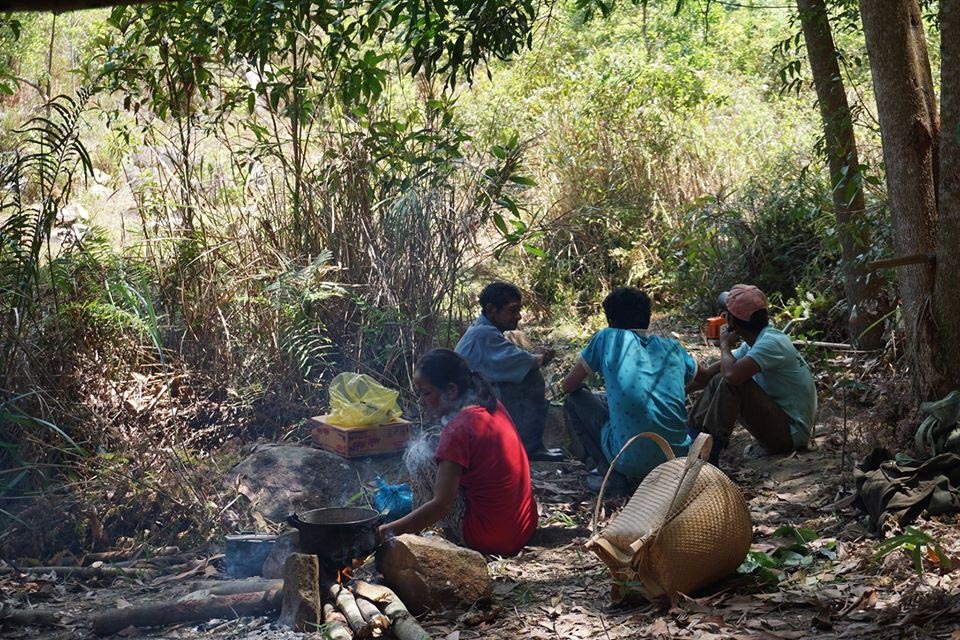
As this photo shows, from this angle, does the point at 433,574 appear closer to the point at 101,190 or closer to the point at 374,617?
the point at 374,617

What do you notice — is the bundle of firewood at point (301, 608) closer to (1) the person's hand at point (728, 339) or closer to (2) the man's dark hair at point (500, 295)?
(2) the man's dark hair at point (500, 295)

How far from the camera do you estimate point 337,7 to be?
594 cm

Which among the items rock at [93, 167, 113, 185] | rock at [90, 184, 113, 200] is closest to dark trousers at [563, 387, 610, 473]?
rock at [90, 184, 113, 200]

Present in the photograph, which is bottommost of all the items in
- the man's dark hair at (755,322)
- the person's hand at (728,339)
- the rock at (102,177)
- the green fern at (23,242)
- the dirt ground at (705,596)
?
the dirt ground at (705,596)

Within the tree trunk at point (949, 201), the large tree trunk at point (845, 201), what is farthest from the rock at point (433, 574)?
the large tree trunk at point (845, 201)

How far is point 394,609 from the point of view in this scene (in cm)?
388

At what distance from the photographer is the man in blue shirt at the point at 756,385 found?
5.78 meters

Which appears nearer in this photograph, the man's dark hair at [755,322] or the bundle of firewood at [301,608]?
the bundle of firewood at [301,608]

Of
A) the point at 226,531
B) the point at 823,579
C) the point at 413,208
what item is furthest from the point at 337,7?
the point at 823,579

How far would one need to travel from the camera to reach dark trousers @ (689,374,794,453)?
19.2ft

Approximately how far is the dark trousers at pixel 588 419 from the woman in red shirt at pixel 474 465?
1.26 m

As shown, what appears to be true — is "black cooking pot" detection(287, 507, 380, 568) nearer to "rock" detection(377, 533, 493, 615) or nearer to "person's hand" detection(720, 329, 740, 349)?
"rock" detection(377, 533, 493, 615)

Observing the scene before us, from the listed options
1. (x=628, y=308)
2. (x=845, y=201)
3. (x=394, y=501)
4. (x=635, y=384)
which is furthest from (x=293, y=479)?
(x=845, y=201)

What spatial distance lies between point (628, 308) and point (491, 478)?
4.66 feet
